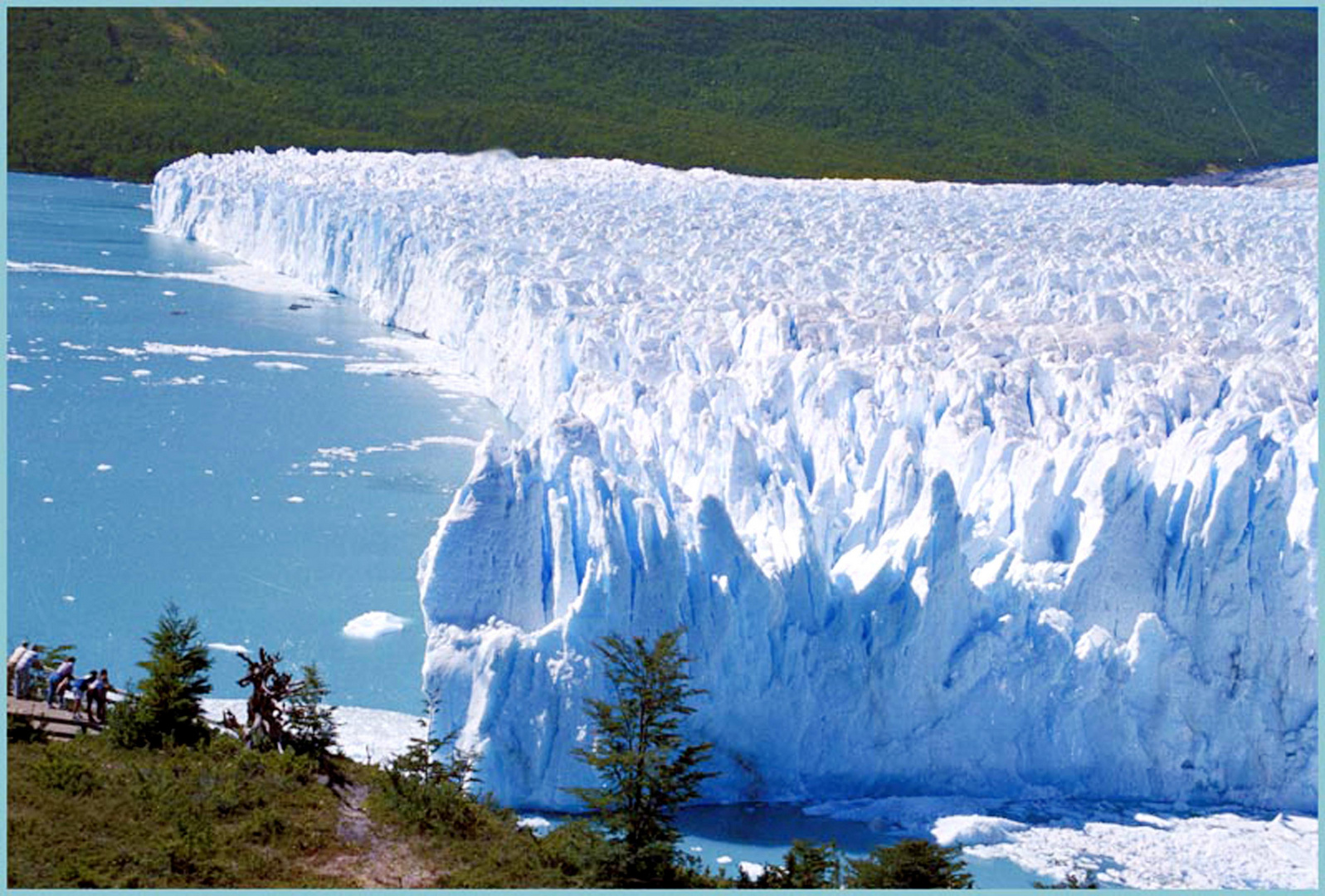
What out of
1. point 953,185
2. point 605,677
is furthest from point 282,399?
point 953,185

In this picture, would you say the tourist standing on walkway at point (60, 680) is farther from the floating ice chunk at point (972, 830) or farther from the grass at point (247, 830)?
the floating ice chunk at point (972, 830)

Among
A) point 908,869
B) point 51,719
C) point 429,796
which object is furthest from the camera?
point 51,719

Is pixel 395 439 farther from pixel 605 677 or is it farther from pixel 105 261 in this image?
pixel 105 261

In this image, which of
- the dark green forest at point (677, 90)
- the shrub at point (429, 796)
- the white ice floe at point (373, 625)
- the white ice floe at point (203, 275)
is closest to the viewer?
the shrub at point (429, 796)

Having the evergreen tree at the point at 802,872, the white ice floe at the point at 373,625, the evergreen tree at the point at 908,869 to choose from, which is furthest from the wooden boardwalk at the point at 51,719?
the evergreen tree at the point at 908,869

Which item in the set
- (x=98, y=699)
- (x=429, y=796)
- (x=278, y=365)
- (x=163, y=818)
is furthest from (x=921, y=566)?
(x=278, y=365)

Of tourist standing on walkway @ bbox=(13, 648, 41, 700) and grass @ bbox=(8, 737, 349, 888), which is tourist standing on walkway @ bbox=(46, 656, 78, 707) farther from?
grass @ bbox=(8, 737, 349, 888)

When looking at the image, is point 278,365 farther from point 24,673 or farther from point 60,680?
point 60,680
